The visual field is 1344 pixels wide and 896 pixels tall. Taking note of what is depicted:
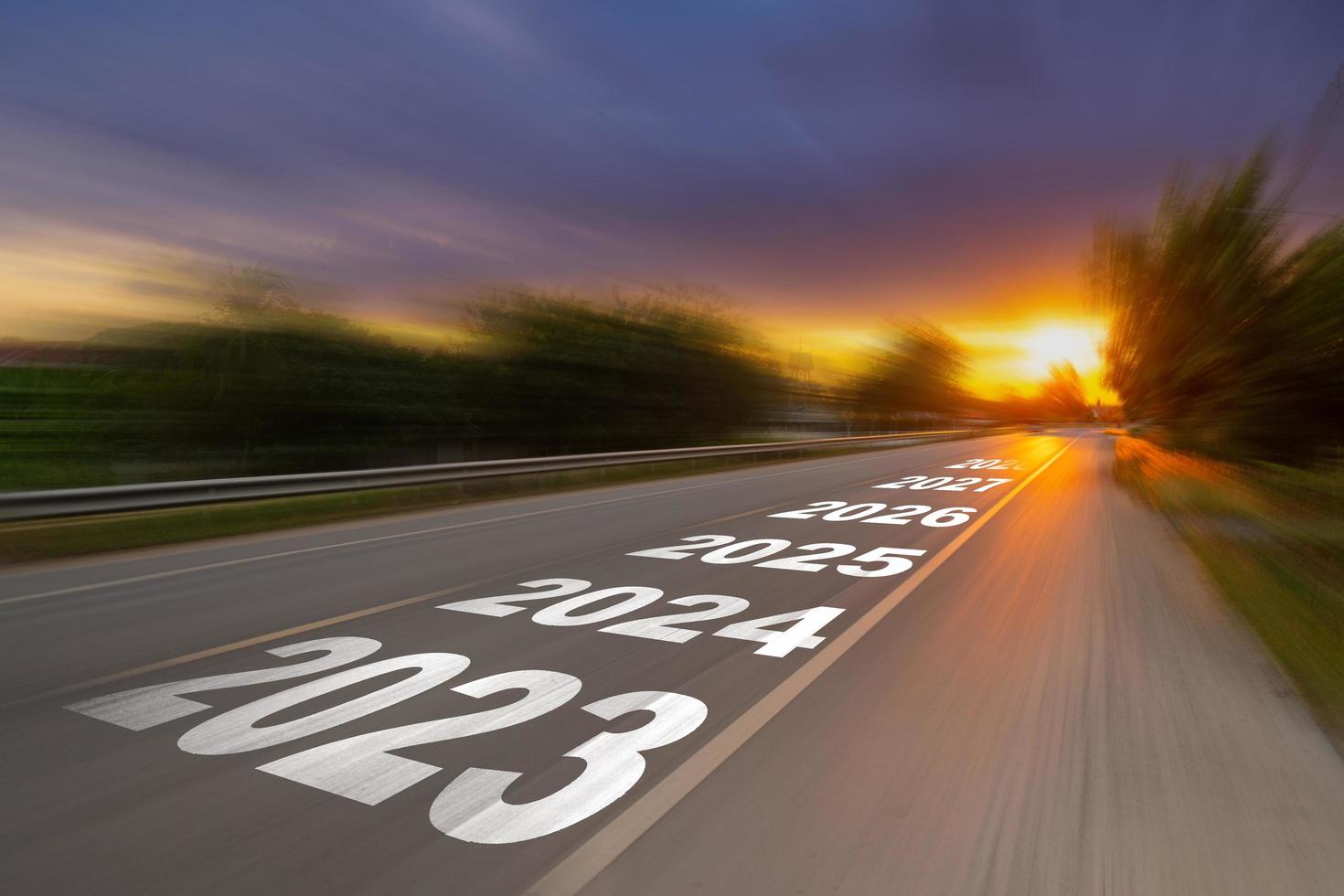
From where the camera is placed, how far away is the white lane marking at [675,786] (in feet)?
8.54

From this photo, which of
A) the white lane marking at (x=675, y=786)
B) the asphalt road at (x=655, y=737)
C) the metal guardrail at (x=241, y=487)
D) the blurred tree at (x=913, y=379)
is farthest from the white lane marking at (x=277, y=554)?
the blurred tree at (x=913, y=379)

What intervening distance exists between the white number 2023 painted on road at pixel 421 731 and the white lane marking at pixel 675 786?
14cm

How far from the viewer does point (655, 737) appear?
12.2 ft

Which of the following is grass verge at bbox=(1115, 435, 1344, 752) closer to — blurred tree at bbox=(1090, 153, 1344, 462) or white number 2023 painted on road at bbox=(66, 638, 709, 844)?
blurred tree at bbox=(1090, 153, 1344, 462)

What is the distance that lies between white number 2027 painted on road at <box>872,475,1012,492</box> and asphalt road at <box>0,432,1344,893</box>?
940 centimetres

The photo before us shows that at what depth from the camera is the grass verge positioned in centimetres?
498

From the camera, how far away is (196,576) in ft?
25.9

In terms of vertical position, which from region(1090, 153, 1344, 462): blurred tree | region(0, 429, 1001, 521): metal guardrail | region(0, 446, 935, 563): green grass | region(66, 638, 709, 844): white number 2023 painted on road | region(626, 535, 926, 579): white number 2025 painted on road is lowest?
region(0, 446, 935, 563): green grass

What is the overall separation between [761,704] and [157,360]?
68.9 ft

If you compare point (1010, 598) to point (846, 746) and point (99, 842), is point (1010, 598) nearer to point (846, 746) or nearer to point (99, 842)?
point (846, 746)

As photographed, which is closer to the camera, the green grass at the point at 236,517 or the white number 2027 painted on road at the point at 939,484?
the green grass at the point at 236,517

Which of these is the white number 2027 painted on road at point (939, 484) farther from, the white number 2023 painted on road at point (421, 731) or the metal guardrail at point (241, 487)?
the white number 2023 painted on road at point (421, 731)

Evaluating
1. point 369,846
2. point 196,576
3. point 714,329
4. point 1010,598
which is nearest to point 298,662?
point 369,846

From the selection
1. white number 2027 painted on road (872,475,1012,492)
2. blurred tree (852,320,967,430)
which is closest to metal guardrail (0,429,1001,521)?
white number 2027 painted on road (872,475,1012,492)
